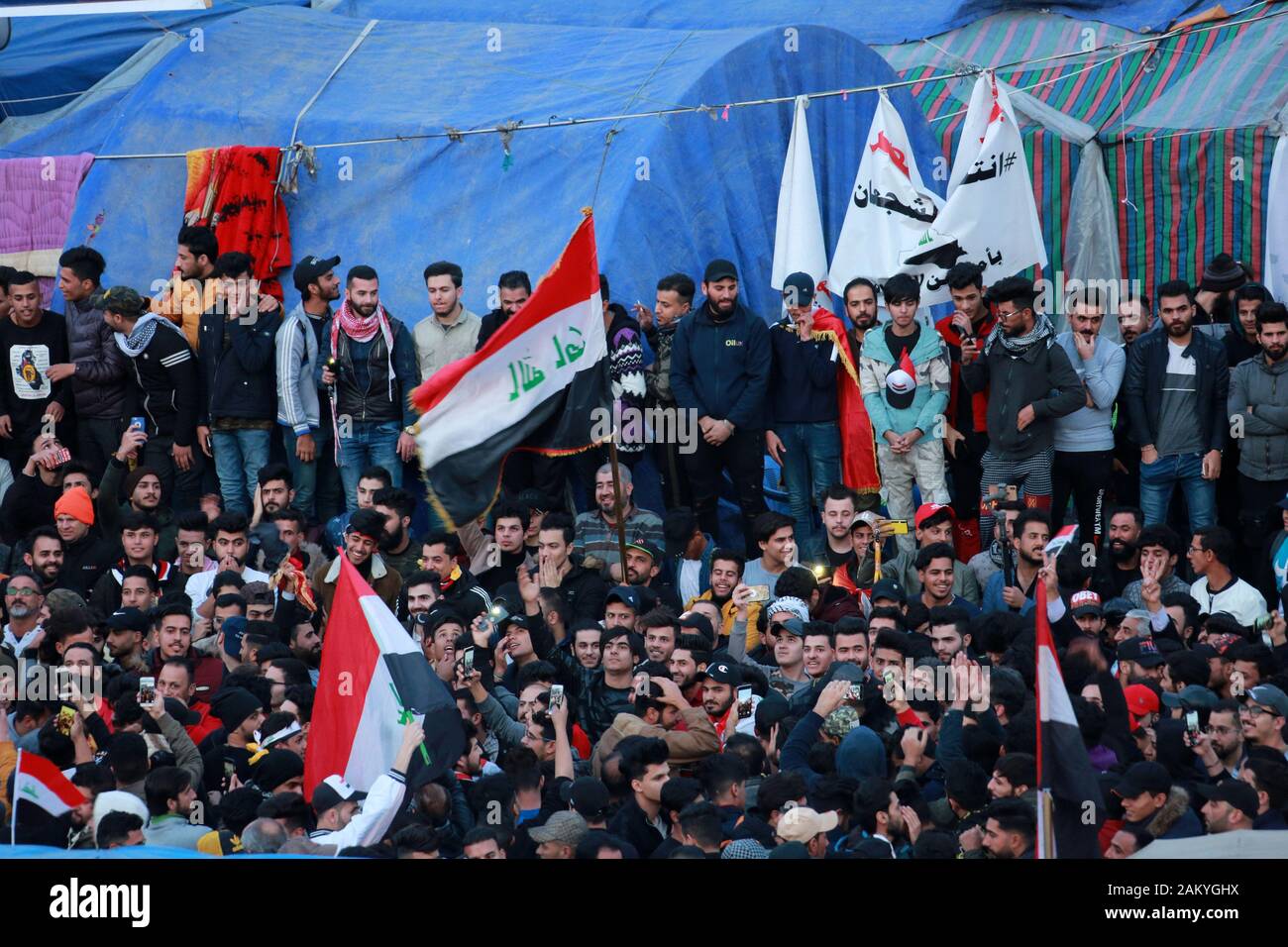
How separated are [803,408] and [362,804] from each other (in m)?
5.21

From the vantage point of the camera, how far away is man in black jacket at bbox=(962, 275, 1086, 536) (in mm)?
14367

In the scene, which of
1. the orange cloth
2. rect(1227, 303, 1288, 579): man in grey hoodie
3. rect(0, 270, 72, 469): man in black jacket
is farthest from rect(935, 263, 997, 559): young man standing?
rect(0, 270, 72, 469): man in black jacket

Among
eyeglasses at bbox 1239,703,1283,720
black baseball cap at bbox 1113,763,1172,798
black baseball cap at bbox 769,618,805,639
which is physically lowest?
black baseball cap at bbox 1113,763,1172,798

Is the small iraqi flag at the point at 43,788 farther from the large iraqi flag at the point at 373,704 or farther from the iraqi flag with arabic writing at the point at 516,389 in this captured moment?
the iraqi flag with arabic writing at the point at 516,389

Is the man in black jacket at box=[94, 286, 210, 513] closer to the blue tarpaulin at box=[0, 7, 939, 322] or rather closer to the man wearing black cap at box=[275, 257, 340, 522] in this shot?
the man wearing black cap at box=[275, 257, 340, 522]

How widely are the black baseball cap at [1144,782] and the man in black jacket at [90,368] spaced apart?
828cm

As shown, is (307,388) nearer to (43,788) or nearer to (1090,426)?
(1090,426)

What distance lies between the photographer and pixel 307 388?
51.5 ft

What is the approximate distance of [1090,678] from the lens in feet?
37.3

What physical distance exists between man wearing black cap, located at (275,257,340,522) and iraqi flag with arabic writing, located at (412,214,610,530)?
1.77 metres

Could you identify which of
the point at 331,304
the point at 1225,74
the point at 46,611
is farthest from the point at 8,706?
the point at 1225,74

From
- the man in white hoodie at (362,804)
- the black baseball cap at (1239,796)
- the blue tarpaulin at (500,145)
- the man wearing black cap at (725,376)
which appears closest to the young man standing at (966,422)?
the man wearing black cap at (725,376)

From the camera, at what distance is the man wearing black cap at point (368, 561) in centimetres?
1423

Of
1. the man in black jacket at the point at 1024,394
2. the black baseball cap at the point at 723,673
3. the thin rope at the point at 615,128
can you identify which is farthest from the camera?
the thin rope at the point at 615,128
